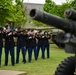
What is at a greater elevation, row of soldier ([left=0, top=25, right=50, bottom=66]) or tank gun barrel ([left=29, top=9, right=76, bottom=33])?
tank gun barrel ([left=29, top=9, right=76, bottom=33])

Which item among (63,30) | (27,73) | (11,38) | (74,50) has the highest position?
(63,30)

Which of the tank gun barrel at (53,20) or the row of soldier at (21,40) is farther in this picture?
the row of soldier at (21,40)

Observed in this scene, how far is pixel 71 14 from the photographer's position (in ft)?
15.9

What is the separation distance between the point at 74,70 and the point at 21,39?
8887mm

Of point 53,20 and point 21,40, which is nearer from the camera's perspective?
point 53,20

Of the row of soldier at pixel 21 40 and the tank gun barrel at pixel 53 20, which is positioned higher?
the tank gun barrel at pixel 53 20

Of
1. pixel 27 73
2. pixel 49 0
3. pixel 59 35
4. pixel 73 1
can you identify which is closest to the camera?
pixel 59 35

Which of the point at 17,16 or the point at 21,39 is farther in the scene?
the point at 17,16

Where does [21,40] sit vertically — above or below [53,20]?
below

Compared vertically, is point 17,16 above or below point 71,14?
below

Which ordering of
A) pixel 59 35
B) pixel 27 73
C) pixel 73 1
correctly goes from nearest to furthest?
pixel 59 35 → pixel 27 73 → pixel 73 1

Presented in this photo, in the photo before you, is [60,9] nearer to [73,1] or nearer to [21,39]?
[73,1]

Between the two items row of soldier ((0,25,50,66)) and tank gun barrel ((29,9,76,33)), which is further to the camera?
row of soldier ((0,25,50,66))

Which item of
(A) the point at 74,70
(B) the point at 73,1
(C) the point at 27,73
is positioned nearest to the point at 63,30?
(A) the point at 74,70
